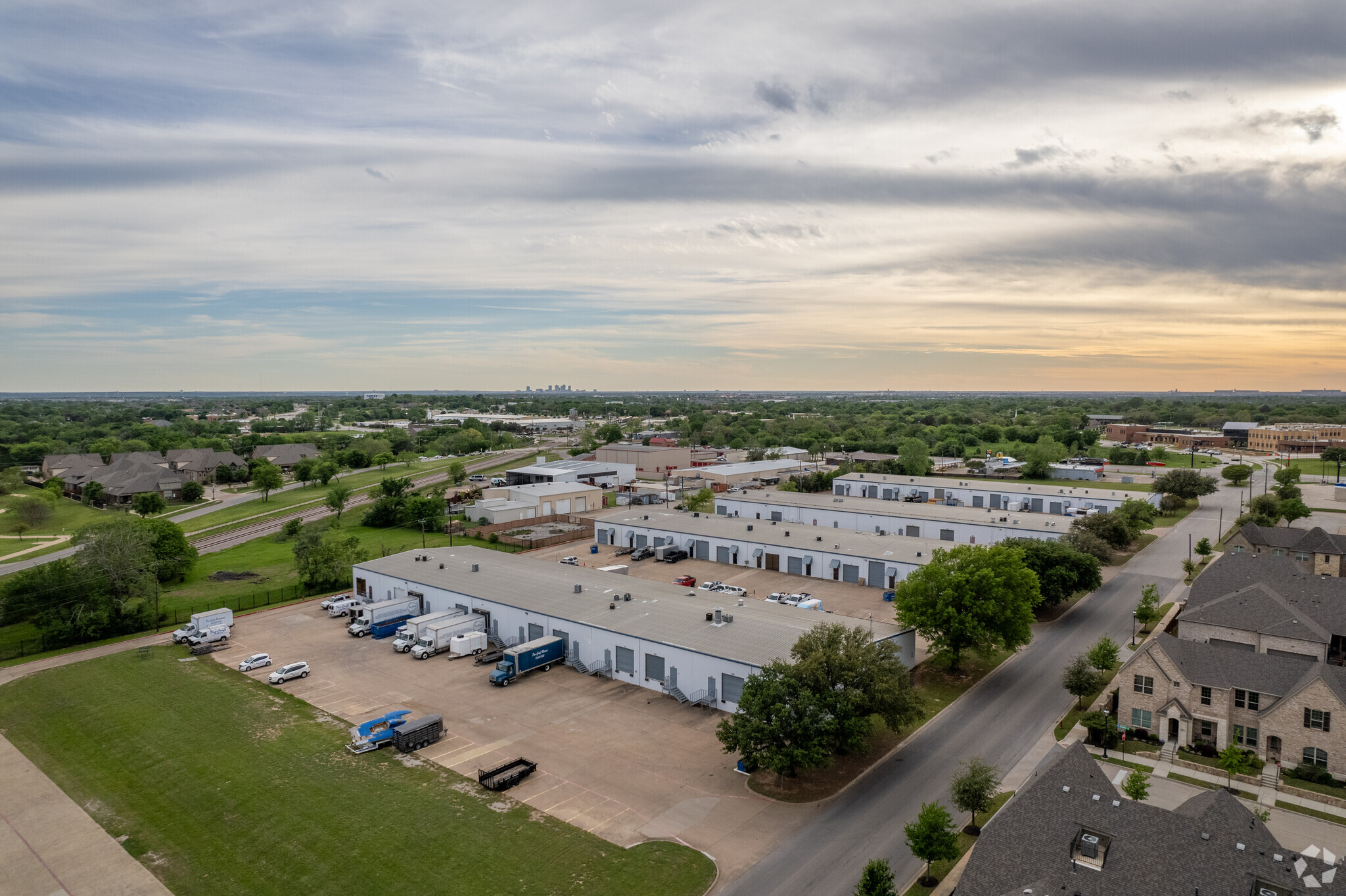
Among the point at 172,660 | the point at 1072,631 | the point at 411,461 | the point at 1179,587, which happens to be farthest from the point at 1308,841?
the point at 411,461

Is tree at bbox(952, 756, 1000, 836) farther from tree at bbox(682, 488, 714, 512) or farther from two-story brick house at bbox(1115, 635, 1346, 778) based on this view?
tree at bbox(682, 488, 714, 512)

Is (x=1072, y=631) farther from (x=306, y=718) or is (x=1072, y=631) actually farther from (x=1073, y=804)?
(x=306, y=718)

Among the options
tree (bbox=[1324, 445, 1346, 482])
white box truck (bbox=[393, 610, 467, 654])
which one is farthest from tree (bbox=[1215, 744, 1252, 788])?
tree (bbox=[1324, 445, 1346, 482])

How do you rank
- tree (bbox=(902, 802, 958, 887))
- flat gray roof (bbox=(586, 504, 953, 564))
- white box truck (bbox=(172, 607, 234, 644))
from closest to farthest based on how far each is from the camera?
tree (bbox=(902, 802, 958, 887))
white box truck (bbox=(172, 607, 234, 644))
flat gray roof (bbox=(586, 504, 953, 564))

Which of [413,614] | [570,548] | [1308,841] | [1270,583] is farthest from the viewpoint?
[570,548]

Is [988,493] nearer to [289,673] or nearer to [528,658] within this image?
[528,658]

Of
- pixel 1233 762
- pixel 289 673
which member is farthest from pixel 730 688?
pixel 289 673
